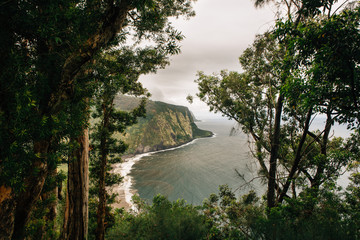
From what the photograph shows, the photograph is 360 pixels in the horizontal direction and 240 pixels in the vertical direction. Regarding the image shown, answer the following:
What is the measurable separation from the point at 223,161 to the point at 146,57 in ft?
155

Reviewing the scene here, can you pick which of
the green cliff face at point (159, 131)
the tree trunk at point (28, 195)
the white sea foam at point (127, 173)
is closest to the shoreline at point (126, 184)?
the white sea foam at point (127, 173)

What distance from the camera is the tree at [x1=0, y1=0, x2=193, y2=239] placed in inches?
Answer: 73.4

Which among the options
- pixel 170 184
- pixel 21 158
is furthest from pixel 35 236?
pixel 170 184

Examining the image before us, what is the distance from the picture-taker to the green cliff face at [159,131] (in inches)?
2557

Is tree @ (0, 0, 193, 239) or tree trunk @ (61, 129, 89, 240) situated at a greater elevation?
tree @ (0, 0, 193, 239)

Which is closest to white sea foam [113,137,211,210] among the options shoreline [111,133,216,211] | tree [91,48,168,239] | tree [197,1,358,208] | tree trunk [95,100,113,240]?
shoreline [111,133,216,211]

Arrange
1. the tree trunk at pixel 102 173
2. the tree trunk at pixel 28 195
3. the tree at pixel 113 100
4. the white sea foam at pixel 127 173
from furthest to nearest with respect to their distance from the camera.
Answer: the white sea foam at pixel 127 173
the tree trunk at pixel 102 173
the tree at pixel 113 100
the tree trunk at pixel 28 195

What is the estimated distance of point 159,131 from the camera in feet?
236

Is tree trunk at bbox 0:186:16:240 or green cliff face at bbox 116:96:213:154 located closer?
tree trunk at bbox 0:186:16:240

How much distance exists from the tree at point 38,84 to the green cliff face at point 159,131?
2127 inches

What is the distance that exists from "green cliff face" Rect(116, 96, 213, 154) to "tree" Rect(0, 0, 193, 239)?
5404 centimetres

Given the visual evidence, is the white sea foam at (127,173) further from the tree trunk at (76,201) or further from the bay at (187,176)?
the tree trunk at (76,201)

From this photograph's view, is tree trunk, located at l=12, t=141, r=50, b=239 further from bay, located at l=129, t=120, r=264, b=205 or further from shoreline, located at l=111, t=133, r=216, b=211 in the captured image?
bay, located at l=129, t=120, r=264, b=205

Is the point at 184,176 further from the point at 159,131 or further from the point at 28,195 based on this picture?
the point at 28,195
